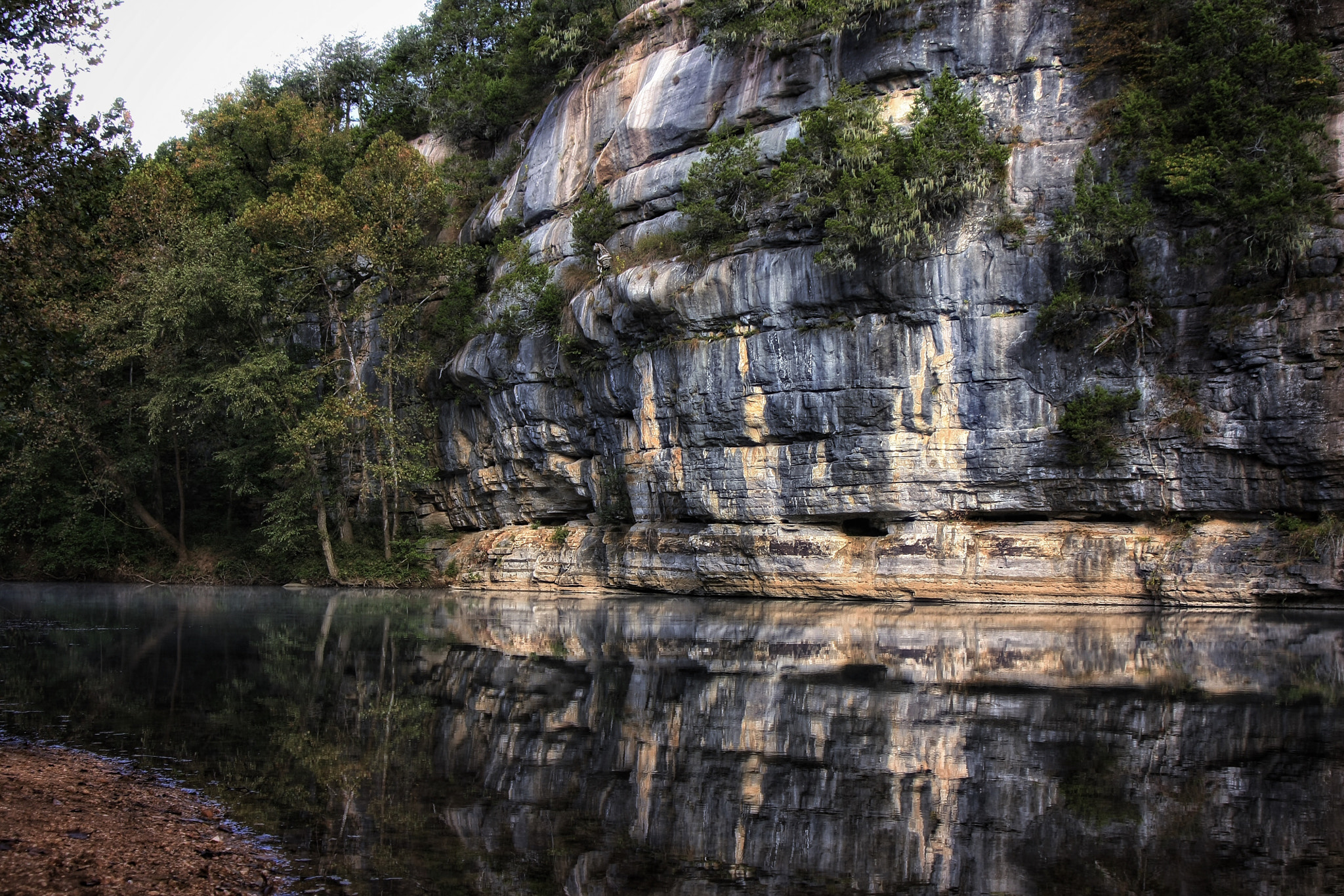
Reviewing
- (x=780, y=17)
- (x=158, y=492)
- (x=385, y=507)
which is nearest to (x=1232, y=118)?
(x=780, y=17)

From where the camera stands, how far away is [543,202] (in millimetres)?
36719

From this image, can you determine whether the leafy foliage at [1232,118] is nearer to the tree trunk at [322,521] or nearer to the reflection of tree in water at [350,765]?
the reflection of tree in water at [350,765]

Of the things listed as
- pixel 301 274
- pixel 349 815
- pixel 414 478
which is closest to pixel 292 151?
pixel 301 274

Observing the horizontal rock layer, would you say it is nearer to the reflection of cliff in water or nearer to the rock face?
the rock face

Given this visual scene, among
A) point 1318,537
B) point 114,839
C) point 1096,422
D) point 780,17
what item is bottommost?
point 114,839

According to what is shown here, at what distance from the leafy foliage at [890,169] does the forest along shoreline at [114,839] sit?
69.4 ft

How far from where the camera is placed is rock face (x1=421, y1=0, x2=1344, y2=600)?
21625 millimetres

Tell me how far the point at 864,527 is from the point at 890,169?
10.3 metres

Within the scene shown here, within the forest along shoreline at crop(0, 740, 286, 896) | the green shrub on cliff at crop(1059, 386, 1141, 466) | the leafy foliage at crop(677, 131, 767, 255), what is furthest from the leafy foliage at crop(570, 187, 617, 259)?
the forest along shoreline at crop(0, 740, 286, 896)

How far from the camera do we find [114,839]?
6406 mm

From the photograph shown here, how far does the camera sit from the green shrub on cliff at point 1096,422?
2281cm

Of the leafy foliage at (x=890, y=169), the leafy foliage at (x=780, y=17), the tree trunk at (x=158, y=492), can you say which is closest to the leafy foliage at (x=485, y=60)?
the leafy foliage at (x=780, y=17)

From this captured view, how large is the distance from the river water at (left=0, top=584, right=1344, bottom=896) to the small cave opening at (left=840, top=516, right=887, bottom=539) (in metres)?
7.42

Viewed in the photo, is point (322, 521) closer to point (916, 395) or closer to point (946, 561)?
point (916, 395)
